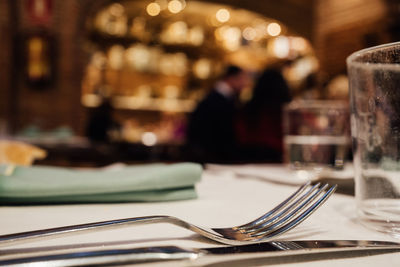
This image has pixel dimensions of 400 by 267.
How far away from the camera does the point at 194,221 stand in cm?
39

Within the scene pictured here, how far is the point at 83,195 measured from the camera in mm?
455

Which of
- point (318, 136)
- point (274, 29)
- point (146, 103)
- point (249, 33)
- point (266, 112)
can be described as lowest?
point (318, 136)

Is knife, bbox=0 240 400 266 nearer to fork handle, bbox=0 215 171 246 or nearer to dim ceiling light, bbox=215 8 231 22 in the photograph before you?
fork handle, bbox=0 215 171 246

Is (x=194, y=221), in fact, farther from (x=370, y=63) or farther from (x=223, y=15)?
(x=223, y=15)

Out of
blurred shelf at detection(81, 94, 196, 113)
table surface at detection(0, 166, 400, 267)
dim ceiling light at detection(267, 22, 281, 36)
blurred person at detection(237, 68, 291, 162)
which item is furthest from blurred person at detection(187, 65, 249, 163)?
dim ceiling light at detection(267, 22, 281, 36)

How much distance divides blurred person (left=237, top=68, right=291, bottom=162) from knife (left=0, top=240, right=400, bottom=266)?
2153 millimetres

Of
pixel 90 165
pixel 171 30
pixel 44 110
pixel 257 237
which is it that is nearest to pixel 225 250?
pixel 257 237

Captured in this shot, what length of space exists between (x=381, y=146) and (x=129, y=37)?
484 centimetres

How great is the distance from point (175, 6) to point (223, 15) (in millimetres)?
845

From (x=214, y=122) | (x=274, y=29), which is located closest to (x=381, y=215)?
(x=214, y=122)

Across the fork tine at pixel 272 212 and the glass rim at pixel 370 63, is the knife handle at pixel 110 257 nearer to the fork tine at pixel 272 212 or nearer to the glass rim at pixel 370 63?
the fork tine at pixel 272 212

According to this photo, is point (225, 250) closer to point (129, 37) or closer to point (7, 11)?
point (7, 11)

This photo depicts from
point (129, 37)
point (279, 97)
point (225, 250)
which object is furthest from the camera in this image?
point (129, 37)

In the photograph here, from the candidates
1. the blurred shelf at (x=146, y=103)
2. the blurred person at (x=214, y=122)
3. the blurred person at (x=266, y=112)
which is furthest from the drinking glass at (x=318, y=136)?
the blurred shelf at (x=146, y=103)
